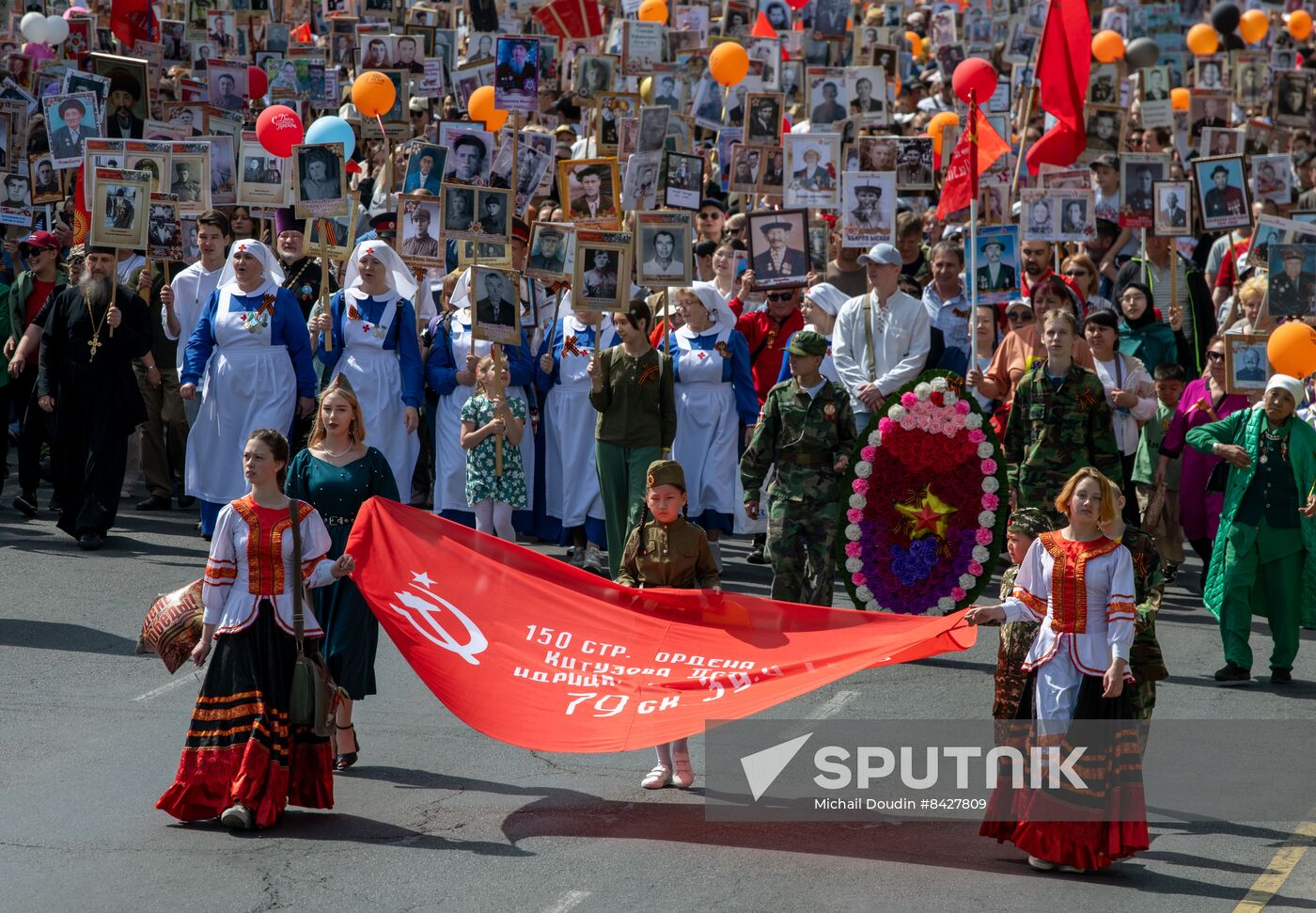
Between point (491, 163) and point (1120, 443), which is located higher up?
point (491, 163)

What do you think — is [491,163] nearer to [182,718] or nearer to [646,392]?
[646,392]

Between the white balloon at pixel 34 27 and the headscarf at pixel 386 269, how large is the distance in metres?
7.44

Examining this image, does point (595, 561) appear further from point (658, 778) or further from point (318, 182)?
point (658, 778)

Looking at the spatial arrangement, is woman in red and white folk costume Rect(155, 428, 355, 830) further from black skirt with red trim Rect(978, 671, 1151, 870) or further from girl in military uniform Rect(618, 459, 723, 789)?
black skirt with red trim Rect(978, 671, 1151, 870)

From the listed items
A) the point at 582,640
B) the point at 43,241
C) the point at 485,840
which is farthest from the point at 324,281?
the point at 485,840

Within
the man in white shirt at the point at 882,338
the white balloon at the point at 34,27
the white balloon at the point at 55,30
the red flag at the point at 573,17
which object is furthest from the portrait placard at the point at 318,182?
the white balloon at the point at 55,30

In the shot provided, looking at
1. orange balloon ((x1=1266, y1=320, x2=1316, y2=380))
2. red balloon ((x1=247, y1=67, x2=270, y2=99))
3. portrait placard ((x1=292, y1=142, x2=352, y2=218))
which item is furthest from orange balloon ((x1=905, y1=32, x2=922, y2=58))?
orange balloon ((x1=1266, y1=320, x2=1316, y2=380))

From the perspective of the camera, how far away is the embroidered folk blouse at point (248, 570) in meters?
7.70

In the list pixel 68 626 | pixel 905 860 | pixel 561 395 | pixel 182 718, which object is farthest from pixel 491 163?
pixel 905 860

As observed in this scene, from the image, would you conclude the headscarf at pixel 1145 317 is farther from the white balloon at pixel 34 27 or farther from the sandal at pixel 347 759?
the white balloon at pixel 34 27

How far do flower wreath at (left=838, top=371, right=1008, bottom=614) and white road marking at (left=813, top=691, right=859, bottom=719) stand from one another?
138cm

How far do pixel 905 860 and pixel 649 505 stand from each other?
Answer: 1984 mm

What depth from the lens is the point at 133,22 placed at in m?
19.5

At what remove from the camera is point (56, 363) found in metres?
13.6
